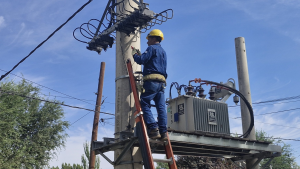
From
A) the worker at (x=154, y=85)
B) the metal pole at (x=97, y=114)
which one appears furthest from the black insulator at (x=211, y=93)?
the metal pole at (x=97, y=114)

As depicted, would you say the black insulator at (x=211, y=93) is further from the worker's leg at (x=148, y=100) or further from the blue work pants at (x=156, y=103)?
the worker's leg at (x=148, y=100)

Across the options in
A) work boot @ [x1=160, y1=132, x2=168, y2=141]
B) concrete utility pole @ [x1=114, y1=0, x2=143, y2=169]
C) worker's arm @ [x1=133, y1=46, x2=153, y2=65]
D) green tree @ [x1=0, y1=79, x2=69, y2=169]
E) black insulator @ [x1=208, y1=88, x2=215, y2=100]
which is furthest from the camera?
green tree @ [x1=0, y1=79, x2=69, y2=169]

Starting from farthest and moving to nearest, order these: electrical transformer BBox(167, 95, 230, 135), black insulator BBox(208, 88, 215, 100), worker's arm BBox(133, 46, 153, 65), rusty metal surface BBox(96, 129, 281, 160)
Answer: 1. black insulator BBox(208, 88, 215, 100)
2. electrical transformer BBox(167, 95, 230, 135)
3. rusty metal surface BBox(96, 129, 281, 160)
4. worker's arm BBox(133, 46, 153, 65)

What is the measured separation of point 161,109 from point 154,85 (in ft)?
1.59

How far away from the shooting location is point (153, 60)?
22.7 feet

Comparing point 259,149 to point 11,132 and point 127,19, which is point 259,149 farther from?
point 11,132

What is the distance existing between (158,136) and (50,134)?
71.7ft

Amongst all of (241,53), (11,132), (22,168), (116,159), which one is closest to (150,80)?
(116,159)

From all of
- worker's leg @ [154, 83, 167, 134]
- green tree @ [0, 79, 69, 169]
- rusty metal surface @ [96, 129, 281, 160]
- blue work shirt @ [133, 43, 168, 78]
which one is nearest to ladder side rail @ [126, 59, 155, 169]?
rusty metal surface @ [96, 129, 281, 160]

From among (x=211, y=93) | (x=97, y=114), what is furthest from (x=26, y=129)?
(x=211, y=93)

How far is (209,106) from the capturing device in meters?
8.98

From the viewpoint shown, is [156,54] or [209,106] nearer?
[156,54]

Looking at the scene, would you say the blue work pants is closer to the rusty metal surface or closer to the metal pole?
the rusty metal surface

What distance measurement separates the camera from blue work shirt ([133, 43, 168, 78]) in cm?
674
